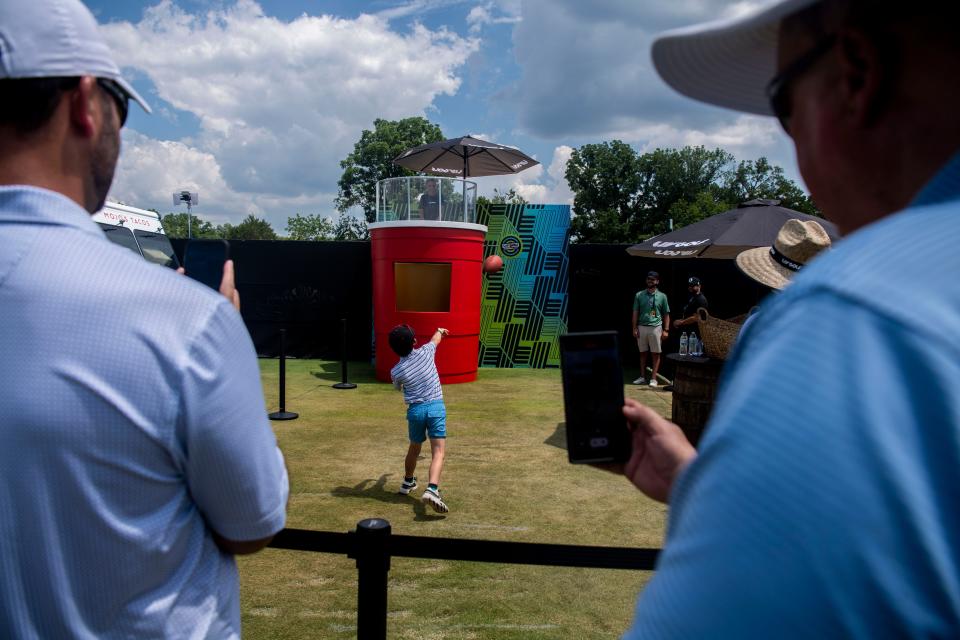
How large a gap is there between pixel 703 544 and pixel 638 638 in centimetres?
14

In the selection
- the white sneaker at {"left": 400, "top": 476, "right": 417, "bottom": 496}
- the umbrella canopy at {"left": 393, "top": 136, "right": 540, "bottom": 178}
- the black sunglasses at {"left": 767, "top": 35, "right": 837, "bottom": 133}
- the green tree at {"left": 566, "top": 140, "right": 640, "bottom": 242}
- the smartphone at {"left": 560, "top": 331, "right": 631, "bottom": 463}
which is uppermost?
the green tree at {"left": 566, "top": 140, "right": 640, "bottom": 242}

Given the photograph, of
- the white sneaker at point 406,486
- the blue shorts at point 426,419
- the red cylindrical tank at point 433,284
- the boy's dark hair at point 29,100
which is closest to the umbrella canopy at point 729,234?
the red cylindrical tank at point 433,284

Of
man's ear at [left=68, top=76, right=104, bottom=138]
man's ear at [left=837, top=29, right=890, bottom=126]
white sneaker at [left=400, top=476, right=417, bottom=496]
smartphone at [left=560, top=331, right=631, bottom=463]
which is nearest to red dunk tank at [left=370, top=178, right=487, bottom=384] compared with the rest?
white sneaker at [left=400, top=476, right=417, bottom=496]

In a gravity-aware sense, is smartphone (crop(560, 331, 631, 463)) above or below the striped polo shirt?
above

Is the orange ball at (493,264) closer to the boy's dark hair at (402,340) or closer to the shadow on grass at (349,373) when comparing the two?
the shadow on grass at (349,373)

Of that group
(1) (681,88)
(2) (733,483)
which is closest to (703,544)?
(2) (733,483)

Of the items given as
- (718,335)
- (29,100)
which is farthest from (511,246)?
(29,100)

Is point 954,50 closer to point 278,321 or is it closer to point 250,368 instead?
point 250,368

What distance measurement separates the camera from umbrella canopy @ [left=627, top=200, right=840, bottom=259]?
988cm

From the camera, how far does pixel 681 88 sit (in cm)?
115

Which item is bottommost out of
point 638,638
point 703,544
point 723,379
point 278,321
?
point 278,321

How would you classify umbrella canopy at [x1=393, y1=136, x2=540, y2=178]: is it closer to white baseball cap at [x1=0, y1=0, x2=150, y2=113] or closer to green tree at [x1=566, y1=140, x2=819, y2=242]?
white baseball cap at [x1=0, y1=0, x2=150, y2=113]

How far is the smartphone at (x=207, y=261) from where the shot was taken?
5.21 ft

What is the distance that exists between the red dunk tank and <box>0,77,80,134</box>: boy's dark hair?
10.4 meters
